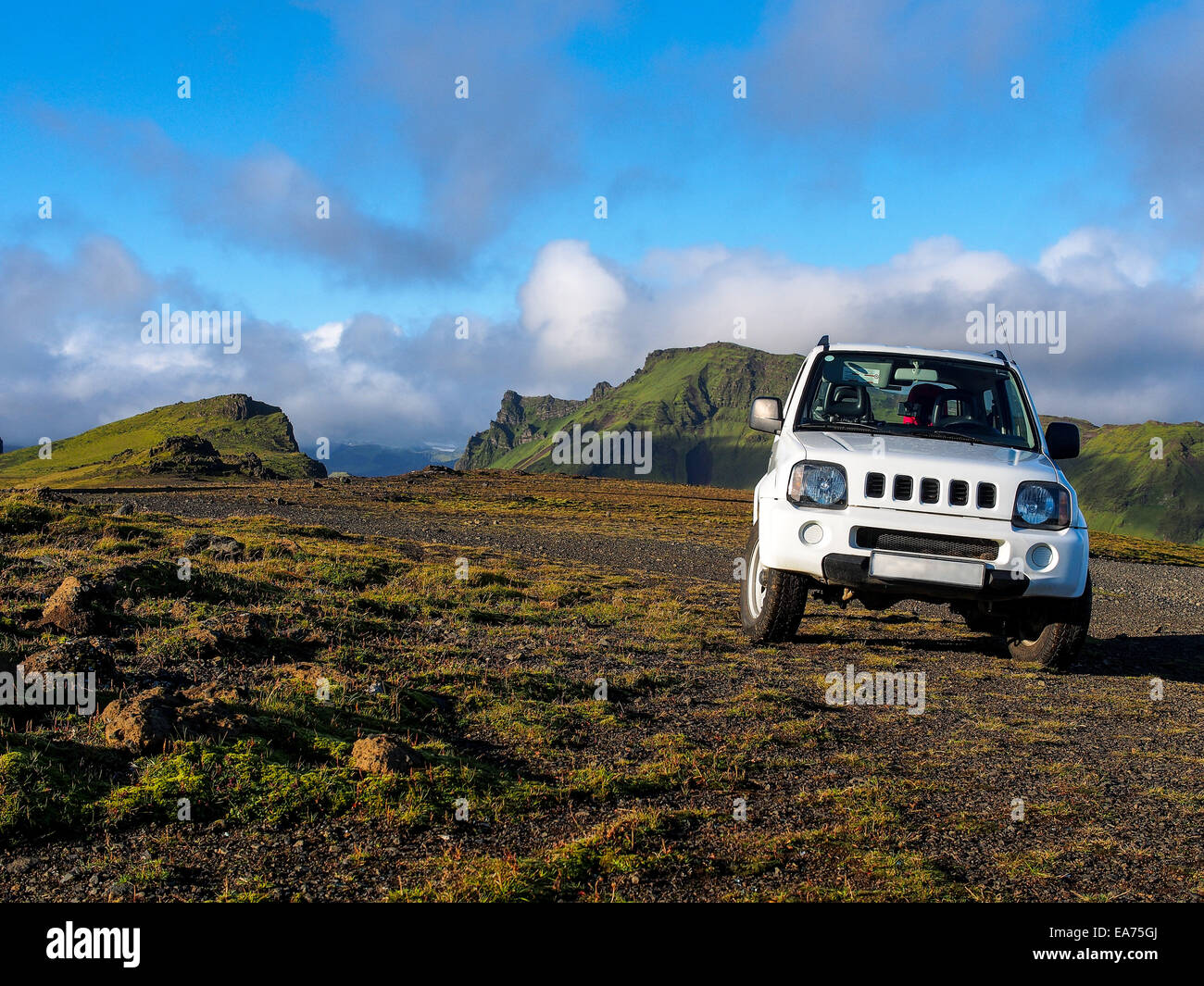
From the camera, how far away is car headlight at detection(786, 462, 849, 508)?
7.02m

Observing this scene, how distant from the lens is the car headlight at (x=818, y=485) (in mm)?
7020

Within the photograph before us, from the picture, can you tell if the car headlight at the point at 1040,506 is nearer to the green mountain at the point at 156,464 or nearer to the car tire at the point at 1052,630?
the car tire at the point at 1052,630

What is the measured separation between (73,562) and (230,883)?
8286mm

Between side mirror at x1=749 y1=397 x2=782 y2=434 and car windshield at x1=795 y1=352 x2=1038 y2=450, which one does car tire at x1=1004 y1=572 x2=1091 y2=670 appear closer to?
car windshield at x1=795 y1=352 x2=1038 y2=450

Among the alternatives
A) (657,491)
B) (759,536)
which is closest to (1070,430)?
(759,536)

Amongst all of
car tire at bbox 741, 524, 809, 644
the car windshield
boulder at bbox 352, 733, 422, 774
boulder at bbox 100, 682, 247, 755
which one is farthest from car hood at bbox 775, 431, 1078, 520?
boulder at bbox 100, 682, 247, 755

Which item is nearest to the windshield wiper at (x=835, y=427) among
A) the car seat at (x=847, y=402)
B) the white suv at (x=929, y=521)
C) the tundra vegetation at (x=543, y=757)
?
the white suv at (x=929, y=521)

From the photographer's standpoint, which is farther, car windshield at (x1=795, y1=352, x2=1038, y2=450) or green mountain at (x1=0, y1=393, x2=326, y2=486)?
green mountain at (x1=0, y1=393, x2=326, y2=486)

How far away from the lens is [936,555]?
22.4ft

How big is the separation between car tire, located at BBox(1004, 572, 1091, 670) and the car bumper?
19.6 inches

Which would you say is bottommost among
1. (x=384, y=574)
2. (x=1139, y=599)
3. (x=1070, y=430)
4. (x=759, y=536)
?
(x=1139, y=599)

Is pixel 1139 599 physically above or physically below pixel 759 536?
below
